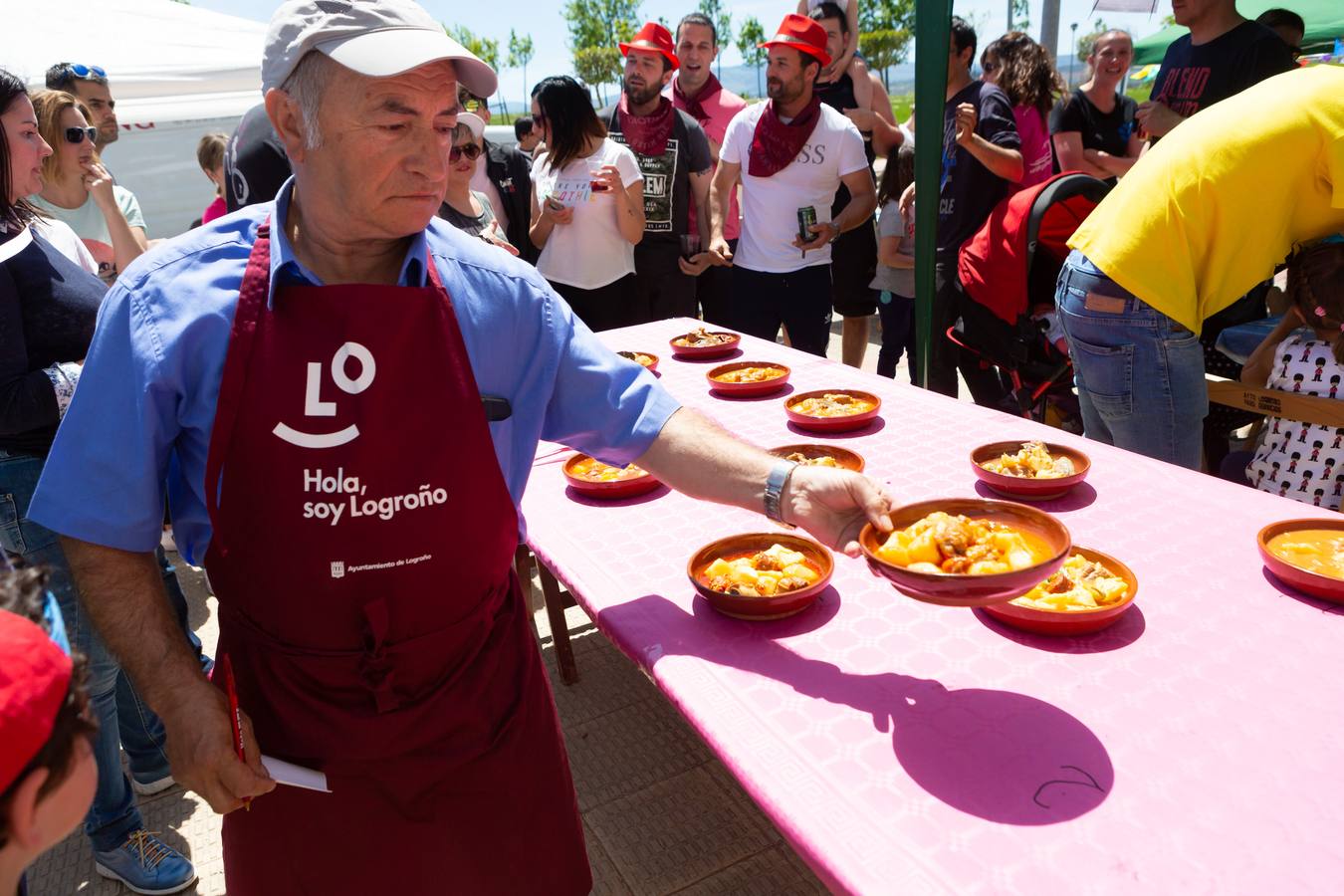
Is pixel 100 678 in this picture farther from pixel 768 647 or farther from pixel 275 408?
pixel 768 647

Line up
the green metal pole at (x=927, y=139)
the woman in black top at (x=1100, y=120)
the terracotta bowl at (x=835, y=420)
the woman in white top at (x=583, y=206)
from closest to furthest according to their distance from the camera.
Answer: the terracotta bowl at (x=835, y=420)
the green metal pole at (x=927, y=139)
the woman in white top at (x=583, y=206)
the woman in black top at (x=1100, y=120)

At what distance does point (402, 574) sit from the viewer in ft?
4.37

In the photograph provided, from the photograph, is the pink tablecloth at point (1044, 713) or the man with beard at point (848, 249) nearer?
the pink tablecloth at point (1044, 713)

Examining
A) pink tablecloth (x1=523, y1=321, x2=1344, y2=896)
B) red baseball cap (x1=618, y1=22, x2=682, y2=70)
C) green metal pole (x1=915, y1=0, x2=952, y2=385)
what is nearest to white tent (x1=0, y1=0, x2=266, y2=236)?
red baseball cap (x1=618, y1=22, x2=682, y2=70)

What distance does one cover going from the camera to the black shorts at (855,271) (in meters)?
5.24

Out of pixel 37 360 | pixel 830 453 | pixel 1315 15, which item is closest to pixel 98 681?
pixel 37 360

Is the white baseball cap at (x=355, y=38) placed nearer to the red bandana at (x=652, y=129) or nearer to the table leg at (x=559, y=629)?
the table leg at (x=559, y=629)

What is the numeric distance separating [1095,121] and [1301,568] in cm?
505

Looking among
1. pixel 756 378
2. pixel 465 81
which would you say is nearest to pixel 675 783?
pixel 756 378

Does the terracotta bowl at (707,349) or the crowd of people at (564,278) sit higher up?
the crowd of people at (564,278)

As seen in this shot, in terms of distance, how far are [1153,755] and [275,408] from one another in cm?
131

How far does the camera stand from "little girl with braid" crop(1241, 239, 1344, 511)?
2439mm

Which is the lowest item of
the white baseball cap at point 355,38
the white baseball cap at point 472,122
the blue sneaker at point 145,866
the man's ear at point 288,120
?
the blue sneaker at point 145,866

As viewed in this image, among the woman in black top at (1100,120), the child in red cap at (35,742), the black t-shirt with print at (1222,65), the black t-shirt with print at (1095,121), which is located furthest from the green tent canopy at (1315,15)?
the child in red cap at (35,742)
